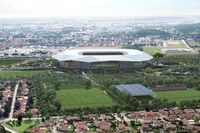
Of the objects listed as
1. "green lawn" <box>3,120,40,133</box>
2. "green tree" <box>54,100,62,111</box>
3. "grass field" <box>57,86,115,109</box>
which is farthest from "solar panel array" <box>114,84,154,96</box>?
"green lawn" <box>3,120,40,133</box>

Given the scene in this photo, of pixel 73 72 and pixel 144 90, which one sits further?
pixel 73 72

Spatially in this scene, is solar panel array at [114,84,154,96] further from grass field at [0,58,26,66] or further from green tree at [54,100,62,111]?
grass field at [0,58,26,66]

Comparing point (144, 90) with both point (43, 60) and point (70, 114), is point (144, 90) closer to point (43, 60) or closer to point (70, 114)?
point (70, 114)

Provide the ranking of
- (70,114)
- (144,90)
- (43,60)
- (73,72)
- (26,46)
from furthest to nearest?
(26,46) < (43,60) < (73,72) < (144,90) < (70,114)

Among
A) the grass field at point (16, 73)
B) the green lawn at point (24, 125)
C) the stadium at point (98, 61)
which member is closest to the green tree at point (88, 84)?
the grass field at point (16, 73)

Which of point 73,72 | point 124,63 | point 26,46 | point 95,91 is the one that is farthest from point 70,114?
point 26,46

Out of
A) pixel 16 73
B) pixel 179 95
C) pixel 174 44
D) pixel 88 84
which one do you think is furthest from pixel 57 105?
pixel 174 44
